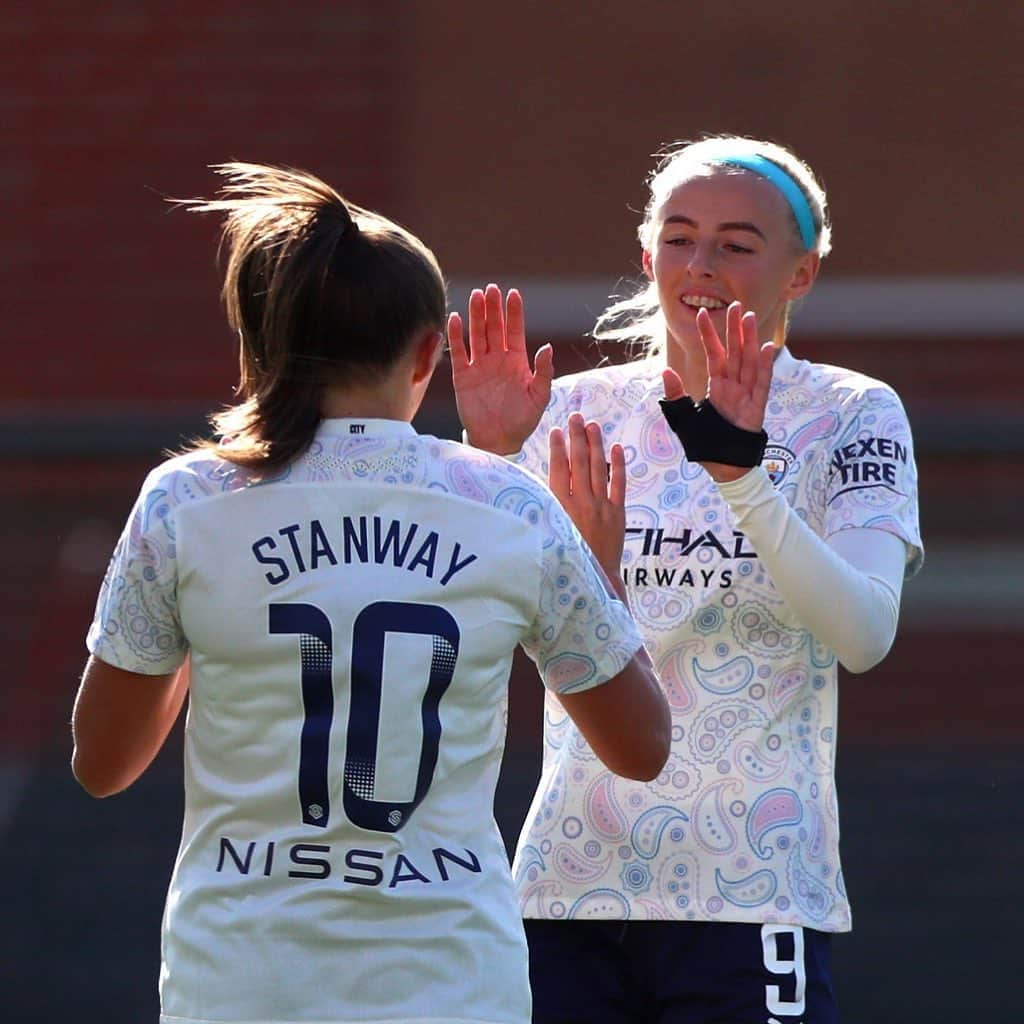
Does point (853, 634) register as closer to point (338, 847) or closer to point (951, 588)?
point (338, 847)

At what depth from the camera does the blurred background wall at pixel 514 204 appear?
21.5ft

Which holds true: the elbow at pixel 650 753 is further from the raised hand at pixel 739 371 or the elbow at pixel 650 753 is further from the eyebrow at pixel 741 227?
the eyebrow at pixel 741 227

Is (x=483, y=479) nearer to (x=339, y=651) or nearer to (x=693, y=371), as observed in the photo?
(x=339, y=651)

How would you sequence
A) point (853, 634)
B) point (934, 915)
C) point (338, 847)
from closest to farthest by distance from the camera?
point (338, 847) < point (853, 634) < point (934, 915)

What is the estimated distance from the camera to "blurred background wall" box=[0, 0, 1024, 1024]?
655 cm

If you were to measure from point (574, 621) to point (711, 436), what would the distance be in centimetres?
46

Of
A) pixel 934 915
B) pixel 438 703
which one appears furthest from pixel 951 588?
pixel 438 703

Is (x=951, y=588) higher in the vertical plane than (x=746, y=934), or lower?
higher

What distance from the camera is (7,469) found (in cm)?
657

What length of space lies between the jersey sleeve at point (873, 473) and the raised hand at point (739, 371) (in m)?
0.28

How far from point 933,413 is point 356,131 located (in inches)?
87.3

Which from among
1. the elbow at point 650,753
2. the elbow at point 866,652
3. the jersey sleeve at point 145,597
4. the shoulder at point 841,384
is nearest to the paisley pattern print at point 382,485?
the jersey sleeve at point 145,597

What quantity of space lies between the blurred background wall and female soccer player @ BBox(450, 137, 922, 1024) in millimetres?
3798

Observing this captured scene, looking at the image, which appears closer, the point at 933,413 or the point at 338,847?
the point at 338,847
